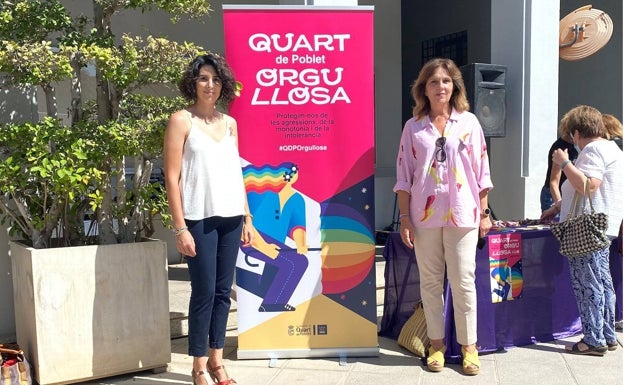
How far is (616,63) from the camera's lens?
9000 mm

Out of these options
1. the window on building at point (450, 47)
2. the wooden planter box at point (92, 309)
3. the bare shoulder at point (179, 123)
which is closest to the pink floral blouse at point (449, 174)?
the bare shoulder at point (179, 123)

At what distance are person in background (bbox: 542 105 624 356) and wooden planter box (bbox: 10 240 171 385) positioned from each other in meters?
2.63

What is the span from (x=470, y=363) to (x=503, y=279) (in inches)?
26.5

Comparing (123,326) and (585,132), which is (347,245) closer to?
(123,326)

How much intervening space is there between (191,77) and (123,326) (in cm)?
150

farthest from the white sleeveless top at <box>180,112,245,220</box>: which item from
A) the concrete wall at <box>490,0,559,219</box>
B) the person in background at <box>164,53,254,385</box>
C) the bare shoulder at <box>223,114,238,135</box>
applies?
the concrete wall at <box>490,0,559,219</box>

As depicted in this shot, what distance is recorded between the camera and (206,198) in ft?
9.81

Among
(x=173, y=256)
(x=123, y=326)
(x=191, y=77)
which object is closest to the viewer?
(x=191, y=77)

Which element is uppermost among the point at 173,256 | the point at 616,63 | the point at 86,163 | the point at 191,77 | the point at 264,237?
the point at 616,63

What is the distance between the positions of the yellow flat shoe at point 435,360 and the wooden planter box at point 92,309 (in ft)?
5.25

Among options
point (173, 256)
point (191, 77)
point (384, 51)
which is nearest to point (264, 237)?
point (191, 77)

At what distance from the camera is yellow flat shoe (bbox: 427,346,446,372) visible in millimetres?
3498

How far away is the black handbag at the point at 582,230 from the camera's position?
3.62 m

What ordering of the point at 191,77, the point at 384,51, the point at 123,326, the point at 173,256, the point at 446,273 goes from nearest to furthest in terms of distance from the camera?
the point at 191,77, the point at 123,326, the point at 446,273, the point at 173,256, the point at 384,51
